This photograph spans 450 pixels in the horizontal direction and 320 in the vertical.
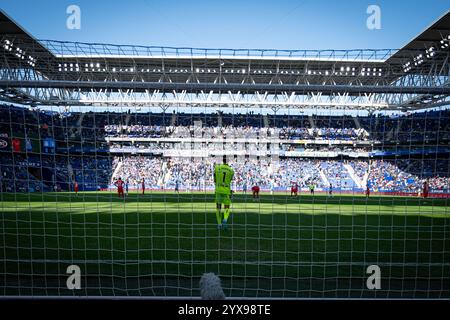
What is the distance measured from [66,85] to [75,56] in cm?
2278

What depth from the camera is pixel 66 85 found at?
3.21m

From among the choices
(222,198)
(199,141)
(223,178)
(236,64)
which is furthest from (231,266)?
(236,64)

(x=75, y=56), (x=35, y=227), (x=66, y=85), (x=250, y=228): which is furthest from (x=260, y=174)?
(x=66, y=85)

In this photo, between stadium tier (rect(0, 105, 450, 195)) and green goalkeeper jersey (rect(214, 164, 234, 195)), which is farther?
green goalkeeper jersey (rect(214, 164, 234, 195))

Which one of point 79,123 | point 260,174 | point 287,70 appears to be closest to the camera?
point 79,123

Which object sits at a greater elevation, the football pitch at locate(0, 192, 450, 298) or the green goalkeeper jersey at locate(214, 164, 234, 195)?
the green goalkeeper jersey at locate(214, 164, 234, 195)

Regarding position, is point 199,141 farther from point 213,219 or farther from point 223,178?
point 213,219

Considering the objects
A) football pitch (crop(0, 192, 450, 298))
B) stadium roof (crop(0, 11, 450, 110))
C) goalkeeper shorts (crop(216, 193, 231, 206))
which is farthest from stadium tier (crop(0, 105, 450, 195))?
stadium roof (crop(0, 11, 450, 110))

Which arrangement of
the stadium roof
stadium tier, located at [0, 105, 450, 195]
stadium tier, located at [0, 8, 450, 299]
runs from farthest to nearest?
1. the stadium roof
2. stadium tier, located at [0, 105, 450, 195]
3. stadium tier, located at [0, 8, 450, 299]

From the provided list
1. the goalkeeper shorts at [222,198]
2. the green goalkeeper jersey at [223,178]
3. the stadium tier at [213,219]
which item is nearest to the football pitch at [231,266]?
the stadium tier at [213,219]

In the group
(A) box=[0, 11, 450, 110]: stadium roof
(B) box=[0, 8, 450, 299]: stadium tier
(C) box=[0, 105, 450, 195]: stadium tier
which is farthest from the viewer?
(A) box=[0, 11, 450, 110]: stadium roof

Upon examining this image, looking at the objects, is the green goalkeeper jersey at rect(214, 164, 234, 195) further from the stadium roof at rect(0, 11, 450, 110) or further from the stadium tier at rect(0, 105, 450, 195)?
the stadium roof at rect(0, 11, 450, 110)
